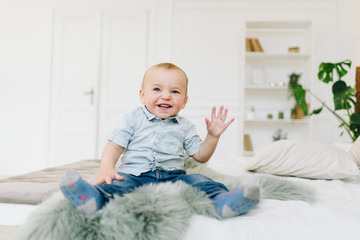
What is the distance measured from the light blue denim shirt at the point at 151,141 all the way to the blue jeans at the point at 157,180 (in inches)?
1.2

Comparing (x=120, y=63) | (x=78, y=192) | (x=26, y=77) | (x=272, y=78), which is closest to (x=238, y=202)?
(x=78, y=192)

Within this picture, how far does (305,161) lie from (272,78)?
2629mm

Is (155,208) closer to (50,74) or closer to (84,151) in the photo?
(84,151)

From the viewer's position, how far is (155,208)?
32.4 inches

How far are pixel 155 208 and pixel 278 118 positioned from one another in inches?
133

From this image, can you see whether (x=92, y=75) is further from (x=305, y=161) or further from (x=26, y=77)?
(x=305, y=161)

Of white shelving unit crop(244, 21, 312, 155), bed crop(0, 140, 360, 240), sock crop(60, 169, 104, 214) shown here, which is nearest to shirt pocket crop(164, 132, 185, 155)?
bed crop(0, 140, 360, 240)

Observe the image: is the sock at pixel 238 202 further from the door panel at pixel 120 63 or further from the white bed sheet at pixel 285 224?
the door panel at pixel 120 63

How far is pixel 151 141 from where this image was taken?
130cm

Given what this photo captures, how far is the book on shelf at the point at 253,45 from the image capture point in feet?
12.8

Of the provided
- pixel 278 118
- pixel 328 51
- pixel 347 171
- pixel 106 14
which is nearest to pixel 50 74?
pixel 106 14

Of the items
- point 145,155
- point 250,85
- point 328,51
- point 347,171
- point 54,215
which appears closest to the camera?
point 54,215

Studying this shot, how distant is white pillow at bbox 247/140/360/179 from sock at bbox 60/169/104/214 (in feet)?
3.68

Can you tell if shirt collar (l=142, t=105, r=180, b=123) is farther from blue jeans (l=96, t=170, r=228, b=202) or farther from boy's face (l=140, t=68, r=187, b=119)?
blue jeans (l=96, t=170, r=228, b=202)
